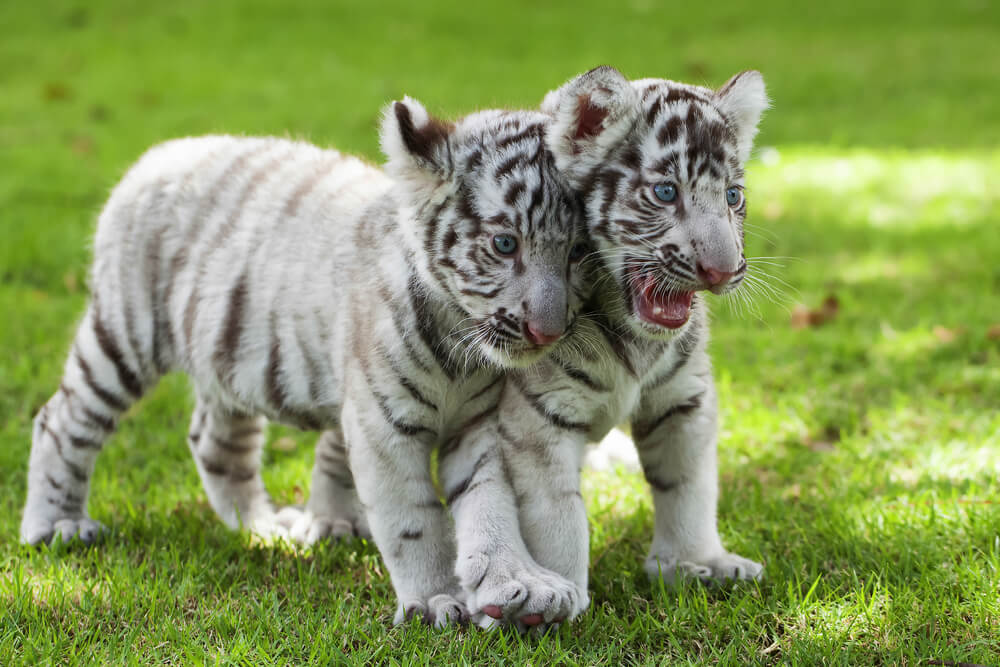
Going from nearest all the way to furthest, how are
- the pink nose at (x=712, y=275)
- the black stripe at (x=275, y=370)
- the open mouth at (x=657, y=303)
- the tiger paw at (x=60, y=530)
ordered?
1. the pink nose at (x=712, y=275)
2. the open mouth at (x=657, y=303)
3. the black stripe at (x=275, y=370)
4. the tiger paw at (x=60, y=530)

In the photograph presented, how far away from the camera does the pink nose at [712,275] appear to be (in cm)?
262

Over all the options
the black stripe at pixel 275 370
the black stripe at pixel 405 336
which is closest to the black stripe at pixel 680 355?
the black stripe at pixel 405 336

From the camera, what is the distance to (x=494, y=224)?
9.20 feet

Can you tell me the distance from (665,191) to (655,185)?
0.03 m

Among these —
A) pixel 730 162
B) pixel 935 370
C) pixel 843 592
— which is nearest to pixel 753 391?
pixel 935 370

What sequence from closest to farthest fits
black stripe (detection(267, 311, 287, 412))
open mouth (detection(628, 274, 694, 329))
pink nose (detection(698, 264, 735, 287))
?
pink nose (detection(698, 264, 735, 287)) → open mouth (detection(628, 274, 694, 329)) → black stripe (detection(267, 311, 287, 412))

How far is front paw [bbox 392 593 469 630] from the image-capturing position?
116 inches

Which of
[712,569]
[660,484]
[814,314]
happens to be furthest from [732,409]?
[712,569]

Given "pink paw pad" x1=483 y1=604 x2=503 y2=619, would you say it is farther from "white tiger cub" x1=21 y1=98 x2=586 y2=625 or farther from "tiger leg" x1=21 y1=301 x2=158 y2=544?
"tiger leg" x1=21 y1=301 x2=158 y2=544

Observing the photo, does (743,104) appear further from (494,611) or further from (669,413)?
(494,611)

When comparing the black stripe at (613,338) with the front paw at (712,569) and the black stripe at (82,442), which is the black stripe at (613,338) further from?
the black stripe at (82,442)

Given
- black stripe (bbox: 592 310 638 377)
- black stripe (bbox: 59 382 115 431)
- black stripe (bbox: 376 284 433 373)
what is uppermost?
black stripe (bbox: 592 310 638 377)

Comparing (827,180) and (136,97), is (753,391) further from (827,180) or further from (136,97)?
(136,97)

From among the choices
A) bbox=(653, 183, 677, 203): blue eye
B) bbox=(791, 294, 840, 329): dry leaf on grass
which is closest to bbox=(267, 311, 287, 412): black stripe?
bbox=(653, 183, 677, 203): blue eye
